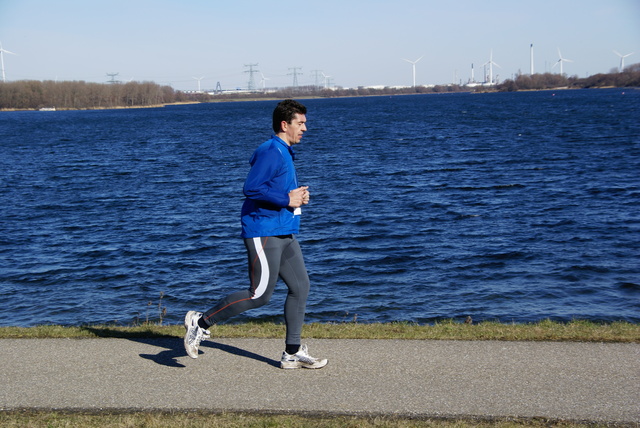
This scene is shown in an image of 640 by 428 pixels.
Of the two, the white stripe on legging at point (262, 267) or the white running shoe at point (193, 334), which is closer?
the white stripe on legging at point (262, 267)

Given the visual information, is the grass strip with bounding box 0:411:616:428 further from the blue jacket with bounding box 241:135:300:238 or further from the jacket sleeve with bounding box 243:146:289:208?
the jacket sleeve with bounding box 243:146:289:208

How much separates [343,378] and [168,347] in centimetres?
196

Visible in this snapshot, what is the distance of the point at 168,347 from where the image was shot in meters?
6.89

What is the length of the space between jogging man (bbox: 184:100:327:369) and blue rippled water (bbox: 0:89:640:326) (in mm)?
5824

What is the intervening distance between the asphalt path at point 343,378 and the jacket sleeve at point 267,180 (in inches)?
59.4

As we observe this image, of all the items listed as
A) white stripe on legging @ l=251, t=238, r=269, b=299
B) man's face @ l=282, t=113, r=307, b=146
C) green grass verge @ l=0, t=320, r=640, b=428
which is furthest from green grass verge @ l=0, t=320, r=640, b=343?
man's face @ l=282, t=113, r=307, b=146

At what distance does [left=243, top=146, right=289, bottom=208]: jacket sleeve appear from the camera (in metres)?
5.62

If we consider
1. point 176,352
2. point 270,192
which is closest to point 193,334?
point 176,352

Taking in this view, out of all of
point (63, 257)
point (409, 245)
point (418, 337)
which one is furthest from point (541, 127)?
point (418, 337)

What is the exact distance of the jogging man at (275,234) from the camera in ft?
18.7

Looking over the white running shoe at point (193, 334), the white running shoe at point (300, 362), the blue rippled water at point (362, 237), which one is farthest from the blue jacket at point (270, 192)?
the blue rippled water at point (362, 237)

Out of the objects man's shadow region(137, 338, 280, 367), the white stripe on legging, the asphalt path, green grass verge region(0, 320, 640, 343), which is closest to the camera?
the asphalt path

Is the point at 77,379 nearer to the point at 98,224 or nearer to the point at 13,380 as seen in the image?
the point at 13,380

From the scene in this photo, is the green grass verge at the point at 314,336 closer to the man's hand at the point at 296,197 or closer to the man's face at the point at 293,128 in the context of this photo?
the man's hand at the point at 296,197
